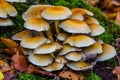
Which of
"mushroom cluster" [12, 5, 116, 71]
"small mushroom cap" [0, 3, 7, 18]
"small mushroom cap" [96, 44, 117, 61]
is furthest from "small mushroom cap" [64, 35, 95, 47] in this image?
A: "small mushroom cap" [0, 3, 7, 18]

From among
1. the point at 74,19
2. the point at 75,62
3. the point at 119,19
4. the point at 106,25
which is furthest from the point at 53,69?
the point at 119,19

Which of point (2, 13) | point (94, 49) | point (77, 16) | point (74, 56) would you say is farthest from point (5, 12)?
point (94, 49)

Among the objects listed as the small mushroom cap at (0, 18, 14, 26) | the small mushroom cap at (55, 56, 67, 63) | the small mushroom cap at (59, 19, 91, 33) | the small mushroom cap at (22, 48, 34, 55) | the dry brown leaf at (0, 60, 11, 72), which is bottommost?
the dry brown leaf at (0, 60, 11, 72)

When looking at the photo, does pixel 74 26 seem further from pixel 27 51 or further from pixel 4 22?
pixel 4 22

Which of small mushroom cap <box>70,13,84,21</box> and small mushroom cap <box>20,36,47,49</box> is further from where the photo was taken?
small mushroom cap <box>70,13,84,21</box>

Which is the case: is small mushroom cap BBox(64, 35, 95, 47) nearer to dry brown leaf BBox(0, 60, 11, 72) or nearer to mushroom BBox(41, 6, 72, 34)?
mushroom BBox(41, 6, 72, 34)
